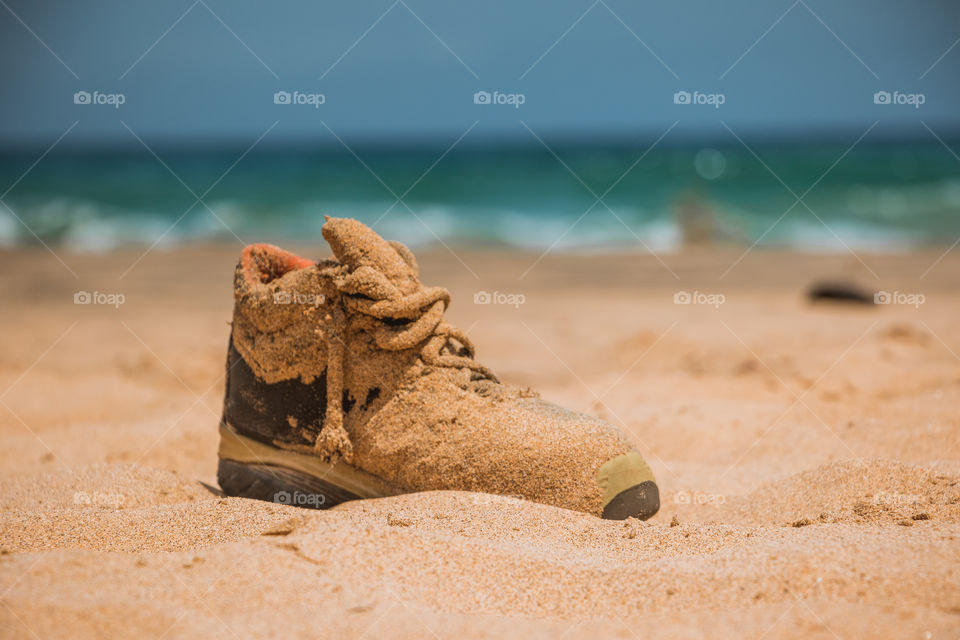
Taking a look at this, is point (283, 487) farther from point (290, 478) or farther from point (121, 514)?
point (121, 514)

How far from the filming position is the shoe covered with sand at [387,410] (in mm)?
2705

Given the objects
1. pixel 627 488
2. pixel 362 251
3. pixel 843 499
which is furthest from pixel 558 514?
pixel 362 251

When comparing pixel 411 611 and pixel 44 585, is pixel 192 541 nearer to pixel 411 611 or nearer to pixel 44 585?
pixel 44 585

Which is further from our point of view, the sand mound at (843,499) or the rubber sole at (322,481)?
the rubber sole at (322,481)

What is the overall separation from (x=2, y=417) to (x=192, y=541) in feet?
9.82

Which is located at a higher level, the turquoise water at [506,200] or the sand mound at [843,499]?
the turquoise water at [506,200]

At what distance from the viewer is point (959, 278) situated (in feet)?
31.5

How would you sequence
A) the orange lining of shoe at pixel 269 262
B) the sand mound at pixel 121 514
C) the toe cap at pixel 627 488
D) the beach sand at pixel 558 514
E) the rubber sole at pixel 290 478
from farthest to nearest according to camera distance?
the orange lining of shoe at pixel 269 262 → the rubber sole at pixel 290 478 → the toe cap at pixel 627 488 → the sand mound at pixel 121 514 → the beach sand at pixel 558 514

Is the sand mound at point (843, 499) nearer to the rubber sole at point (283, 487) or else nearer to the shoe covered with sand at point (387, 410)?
the shoe covered with sand at point (387, 410)

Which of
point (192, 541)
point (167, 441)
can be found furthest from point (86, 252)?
point (192, 541)

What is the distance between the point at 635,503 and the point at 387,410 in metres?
0.92

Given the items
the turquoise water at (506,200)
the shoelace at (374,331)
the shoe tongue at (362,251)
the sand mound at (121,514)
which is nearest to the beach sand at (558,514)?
the sand mound at (121,514)

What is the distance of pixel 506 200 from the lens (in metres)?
23.6

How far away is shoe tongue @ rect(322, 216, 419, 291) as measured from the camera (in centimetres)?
277
